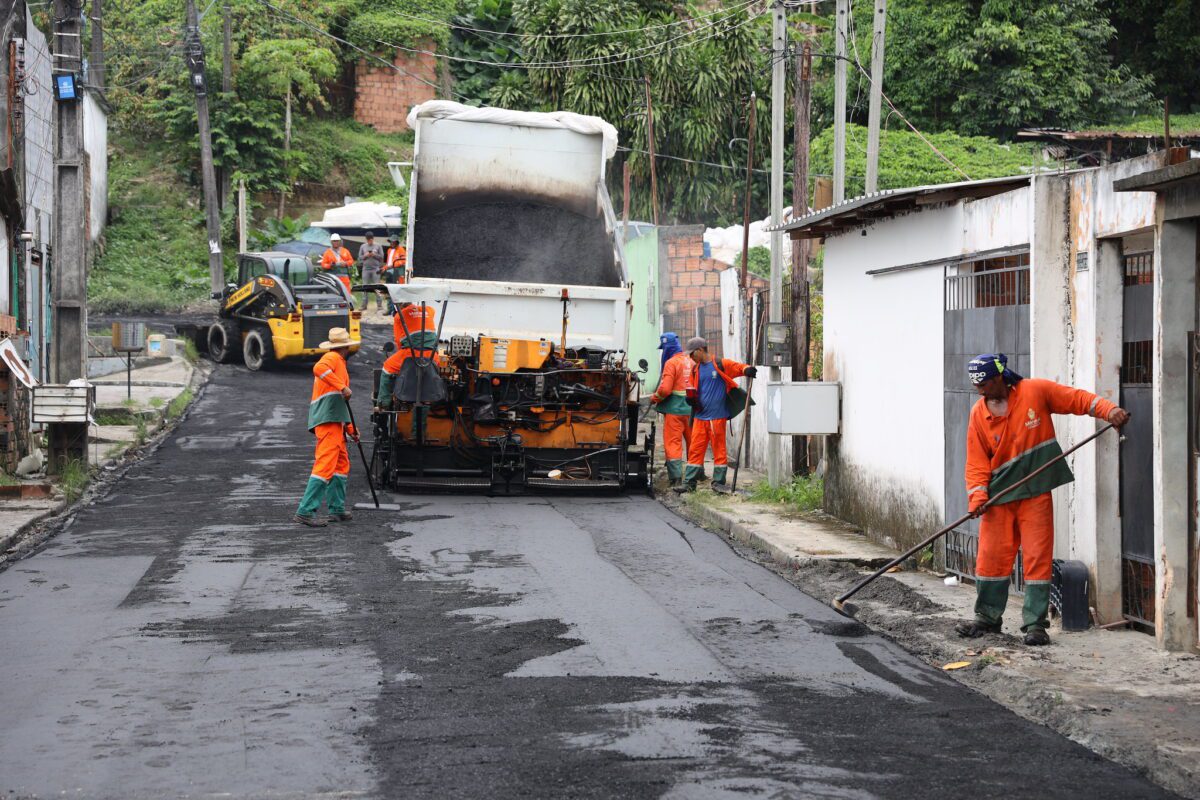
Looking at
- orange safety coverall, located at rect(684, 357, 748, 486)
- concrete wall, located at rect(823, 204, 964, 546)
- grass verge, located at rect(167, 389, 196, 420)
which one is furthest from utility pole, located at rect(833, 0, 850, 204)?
grass verge, located at rect(167, 389, 196, 420)

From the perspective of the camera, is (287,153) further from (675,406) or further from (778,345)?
(778,345)

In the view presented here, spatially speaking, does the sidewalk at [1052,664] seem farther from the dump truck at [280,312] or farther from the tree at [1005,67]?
the tree at [1005,67]

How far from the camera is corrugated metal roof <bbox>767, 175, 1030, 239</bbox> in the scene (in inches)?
392

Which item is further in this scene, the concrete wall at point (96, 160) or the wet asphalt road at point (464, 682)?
the concrete wall at point (96, 160)

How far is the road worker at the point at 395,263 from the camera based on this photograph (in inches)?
694

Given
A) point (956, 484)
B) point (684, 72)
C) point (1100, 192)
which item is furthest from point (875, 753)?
point (684, 72)

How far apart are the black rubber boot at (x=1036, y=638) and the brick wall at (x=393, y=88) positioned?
38448 millimetres

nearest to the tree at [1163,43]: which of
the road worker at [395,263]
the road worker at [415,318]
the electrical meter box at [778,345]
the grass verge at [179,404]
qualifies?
the road worker at [395,263]

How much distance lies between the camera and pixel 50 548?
11.5 m

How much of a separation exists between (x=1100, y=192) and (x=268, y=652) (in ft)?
17.4

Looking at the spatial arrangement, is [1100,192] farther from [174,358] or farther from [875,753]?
[174,358]

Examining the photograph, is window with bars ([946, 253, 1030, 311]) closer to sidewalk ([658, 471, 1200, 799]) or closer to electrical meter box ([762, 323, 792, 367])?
sidewalk ([658, 471, 1200, 799])

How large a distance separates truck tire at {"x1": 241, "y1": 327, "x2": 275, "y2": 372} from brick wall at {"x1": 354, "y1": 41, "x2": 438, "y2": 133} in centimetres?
1947

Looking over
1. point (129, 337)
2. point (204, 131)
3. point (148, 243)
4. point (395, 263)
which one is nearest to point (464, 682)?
point (129, 337)
